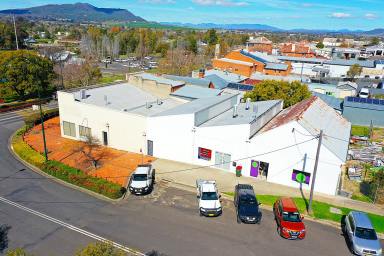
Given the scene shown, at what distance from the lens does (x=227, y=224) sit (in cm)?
2402

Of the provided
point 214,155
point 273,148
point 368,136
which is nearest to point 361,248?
point 273,148

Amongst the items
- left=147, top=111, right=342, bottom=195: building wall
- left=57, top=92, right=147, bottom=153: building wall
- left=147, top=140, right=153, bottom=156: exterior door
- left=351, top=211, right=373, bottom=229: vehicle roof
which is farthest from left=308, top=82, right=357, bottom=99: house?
left=351, top=211, right=373, bottom=229: vehicle roof

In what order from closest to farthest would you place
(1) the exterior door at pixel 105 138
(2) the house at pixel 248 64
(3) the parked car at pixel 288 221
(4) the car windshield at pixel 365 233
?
(4) the car windshield at pixel 365 233
(3) the parked car at pixel 288 221
(1) the exterior door at pixel 105 138
(2) the house at pixel 248 64

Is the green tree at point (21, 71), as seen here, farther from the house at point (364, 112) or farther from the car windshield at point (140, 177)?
the house at point (364, 112)

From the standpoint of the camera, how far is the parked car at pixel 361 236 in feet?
66.7

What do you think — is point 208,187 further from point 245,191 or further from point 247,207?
point 247,207

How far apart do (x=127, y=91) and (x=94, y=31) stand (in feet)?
459

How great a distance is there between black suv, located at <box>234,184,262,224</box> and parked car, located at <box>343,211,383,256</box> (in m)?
6.47

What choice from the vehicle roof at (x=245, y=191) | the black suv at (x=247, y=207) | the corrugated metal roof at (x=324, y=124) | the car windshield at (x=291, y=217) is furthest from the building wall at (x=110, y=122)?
the car windshield at (x=291, y=217)

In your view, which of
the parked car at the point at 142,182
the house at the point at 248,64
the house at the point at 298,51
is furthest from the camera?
the house at the point at 298,51

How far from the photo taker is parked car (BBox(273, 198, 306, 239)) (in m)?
22.0

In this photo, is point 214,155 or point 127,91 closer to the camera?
point 214,155

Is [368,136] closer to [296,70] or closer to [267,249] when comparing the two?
[267,249]

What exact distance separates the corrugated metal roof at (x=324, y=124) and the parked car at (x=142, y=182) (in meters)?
13.1
